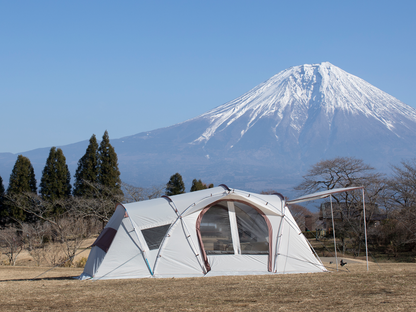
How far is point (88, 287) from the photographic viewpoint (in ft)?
29.9

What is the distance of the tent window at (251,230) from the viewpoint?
445 inches

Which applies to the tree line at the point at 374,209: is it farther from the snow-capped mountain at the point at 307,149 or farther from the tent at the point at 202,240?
the snow-capped mountain at the point at 307,149

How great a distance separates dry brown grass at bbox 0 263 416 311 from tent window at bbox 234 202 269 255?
4.39 ft

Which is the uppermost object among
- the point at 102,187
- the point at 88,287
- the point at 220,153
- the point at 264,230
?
the point at 220,153

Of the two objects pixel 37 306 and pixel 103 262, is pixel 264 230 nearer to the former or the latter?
pixel 103 262

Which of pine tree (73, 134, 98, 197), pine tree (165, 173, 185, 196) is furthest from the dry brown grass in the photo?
pine tree (165, 173, 185, 196)

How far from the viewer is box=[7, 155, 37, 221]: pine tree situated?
33188 millimetres

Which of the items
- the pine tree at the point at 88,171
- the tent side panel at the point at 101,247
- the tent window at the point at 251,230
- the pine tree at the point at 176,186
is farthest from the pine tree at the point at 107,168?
the tent window at the point at 251,230

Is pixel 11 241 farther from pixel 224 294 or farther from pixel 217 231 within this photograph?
pixel 224 294

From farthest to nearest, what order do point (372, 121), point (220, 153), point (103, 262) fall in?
point (220, 153) < point (372, 121) < point (103, 262)

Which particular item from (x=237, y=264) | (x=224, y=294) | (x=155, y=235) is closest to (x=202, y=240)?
(x=237, y=264)

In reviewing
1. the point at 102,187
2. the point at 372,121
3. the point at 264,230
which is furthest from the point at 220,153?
the point at 264,230

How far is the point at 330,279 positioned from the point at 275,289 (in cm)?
176

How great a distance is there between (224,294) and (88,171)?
30561mm
